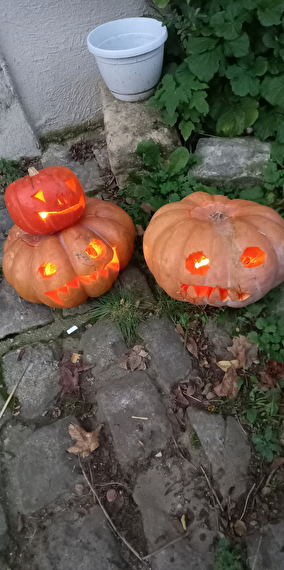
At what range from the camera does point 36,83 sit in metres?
3.26

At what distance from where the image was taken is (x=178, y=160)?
2777 mm

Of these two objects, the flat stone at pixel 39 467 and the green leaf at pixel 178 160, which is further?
the green leaf at pixel 178 160

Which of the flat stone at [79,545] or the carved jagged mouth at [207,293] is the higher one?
the carved jagged mouth at [207,293]

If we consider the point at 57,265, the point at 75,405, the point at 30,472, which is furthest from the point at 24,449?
the point at 57,265

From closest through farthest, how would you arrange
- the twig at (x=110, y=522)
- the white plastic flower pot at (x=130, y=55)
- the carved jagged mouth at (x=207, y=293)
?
the twig at (x=110, y=522), the carved jagged mouth at (x=207, y=293), the white plastic flower pot at (x=130, y=55)

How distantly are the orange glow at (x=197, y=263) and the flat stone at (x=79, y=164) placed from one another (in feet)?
5.28

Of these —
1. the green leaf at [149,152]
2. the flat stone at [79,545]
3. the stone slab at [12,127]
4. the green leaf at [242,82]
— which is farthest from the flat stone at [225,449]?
the stone slab at [12,127]

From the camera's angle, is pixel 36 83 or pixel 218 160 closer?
pixel 218 160

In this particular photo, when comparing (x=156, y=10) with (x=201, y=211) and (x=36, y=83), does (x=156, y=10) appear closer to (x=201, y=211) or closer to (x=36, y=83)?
(x=36, y=83)

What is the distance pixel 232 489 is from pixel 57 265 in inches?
64.0

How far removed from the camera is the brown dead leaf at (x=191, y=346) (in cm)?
228

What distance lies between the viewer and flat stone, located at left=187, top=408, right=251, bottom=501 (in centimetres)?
186

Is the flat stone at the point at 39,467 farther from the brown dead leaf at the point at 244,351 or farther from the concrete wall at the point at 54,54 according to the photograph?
the concrete wall at the point at 54,54

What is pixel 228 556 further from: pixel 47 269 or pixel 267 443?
pixel 47 269
